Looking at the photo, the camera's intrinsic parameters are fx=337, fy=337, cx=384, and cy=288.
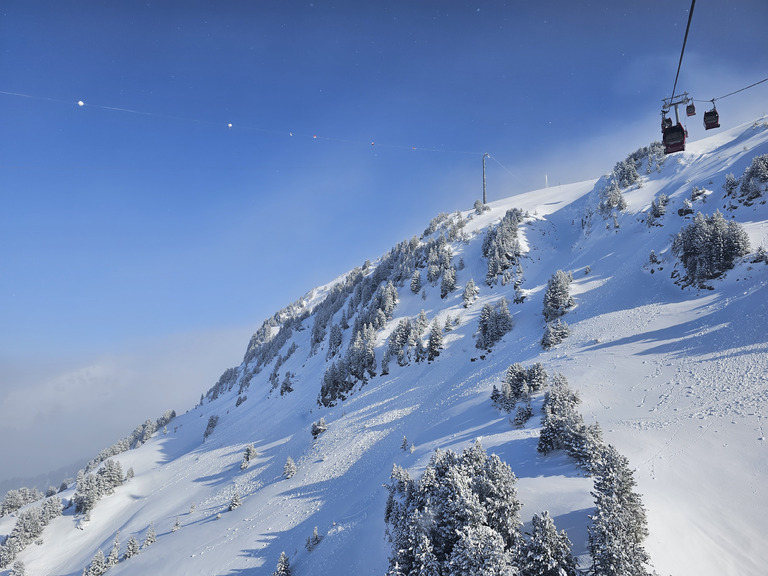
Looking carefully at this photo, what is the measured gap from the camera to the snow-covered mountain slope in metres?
14.9

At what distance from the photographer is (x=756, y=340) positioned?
22.2 meters

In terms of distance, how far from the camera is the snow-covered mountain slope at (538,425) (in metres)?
14.9

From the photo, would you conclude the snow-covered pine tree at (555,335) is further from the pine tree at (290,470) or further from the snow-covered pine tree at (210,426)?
the snow-covered pine tree at (210,426)

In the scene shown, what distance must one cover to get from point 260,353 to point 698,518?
101380mm

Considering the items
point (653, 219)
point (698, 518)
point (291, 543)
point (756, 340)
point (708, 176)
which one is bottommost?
point (291, 543)

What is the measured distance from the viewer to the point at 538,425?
2219cm

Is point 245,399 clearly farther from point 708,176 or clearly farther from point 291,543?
point 708,176

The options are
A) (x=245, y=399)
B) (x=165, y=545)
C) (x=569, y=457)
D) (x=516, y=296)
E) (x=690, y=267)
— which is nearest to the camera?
(x=569, y=457)

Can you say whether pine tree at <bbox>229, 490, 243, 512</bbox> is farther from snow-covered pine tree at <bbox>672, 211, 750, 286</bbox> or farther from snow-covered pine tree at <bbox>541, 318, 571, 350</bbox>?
snow-covered pine tree at <bbox>672, 211, 750, 286</bbox>

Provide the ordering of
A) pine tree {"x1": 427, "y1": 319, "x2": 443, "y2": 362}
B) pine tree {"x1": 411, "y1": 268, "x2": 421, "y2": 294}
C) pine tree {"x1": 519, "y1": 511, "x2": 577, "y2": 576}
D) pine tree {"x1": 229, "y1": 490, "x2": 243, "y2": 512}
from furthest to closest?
pine tree {"x1": 411, "y1": 268, "x2": 421, "y2": 294} < pine tree {"x1": 427, "y1": 319, "x2": 443, "y2": 362} < pine tree {"x1": 229, "y1": 490, "x2": 243, "y2": 512} < pine tree {"x1": 519, "y1": 511, "x2": 577, "y2": 576}

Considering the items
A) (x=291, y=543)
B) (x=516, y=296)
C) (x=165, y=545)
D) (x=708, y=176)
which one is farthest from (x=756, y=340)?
(x=165, y=545)

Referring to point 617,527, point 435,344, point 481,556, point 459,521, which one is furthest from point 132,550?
point 617,527

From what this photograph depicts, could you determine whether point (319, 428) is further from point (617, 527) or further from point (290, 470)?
point (617, 527)

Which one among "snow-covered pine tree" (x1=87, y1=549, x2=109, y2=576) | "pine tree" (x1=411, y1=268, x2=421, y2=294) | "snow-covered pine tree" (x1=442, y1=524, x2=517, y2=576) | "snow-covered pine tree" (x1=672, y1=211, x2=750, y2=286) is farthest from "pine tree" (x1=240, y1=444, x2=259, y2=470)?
"snow-covered pine tree" (x1=672, y1=211, x2=750, y2=286)
